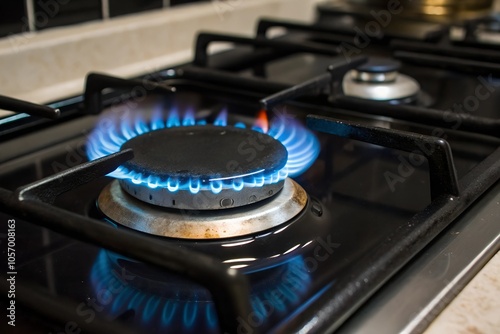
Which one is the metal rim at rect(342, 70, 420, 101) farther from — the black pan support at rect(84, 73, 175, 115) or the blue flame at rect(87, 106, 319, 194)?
the black pan support at rect(84, 73, 175, 115)

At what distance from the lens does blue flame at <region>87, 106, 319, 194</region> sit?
50 cm

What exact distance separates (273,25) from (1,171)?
1.65 ft

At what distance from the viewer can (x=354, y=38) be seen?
103 centimetres

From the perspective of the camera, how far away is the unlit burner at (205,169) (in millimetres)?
492

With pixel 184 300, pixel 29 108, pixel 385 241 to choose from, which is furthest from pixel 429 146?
pixel 29 108

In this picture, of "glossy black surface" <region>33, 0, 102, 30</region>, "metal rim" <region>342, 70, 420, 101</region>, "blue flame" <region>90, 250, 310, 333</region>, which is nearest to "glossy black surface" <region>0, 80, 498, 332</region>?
"blue flame" <region>90, 250, 310, 333</region>

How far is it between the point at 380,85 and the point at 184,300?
0.46 metres

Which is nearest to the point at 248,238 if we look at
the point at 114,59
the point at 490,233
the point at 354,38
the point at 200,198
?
the point at 200,198

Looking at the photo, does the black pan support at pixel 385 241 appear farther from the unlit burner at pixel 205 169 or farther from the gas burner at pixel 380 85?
the gas burner at pixel 380 85

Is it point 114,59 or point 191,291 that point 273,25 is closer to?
point 114,59

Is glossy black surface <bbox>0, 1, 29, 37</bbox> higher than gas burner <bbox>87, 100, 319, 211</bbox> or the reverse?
higher

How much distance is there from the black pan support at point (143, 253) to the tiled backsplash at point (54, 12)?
0.42 meters

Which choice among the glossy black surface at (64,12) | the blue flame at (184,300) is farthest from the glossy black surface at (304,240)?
the glossy black surface at (64,12)

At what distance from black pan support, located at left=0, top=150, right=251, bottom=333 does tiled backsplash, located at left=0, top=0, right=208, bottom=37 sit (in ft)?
1.37
